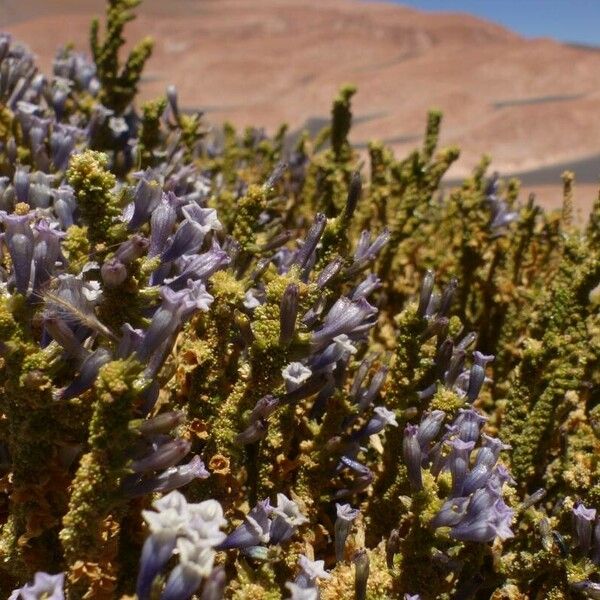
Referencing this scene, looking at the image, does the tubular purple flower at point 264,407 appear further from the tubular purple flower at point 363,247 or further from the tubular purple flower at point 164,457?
the tubular purple flower at point 363,247

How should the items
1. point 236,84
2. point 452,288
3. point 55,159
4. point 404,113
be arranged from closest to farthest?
point 452,288 → point 55,159 → point 404,113 → point 236,84

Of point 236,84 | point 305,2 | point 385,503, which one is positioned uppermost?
point 305,2

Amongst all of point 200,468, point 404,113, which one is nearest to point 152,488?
point 200,468

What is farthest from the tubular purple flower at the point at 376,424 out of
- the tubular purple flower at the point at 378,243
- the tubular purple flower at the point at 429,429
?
the tubular purple flower at the point at 378,243

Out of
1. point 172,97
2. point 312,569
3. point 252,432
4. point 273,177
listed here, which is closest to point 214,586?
point 312,569

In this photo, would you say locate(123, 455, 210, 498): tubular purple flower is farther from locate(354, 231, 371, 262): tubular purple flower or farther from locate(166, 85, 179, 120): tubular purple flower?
locate(166, 85, 179, 120): tubular purple flower

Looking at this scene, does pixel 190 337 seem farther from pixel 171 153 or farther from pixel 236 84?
pixel 236 84
